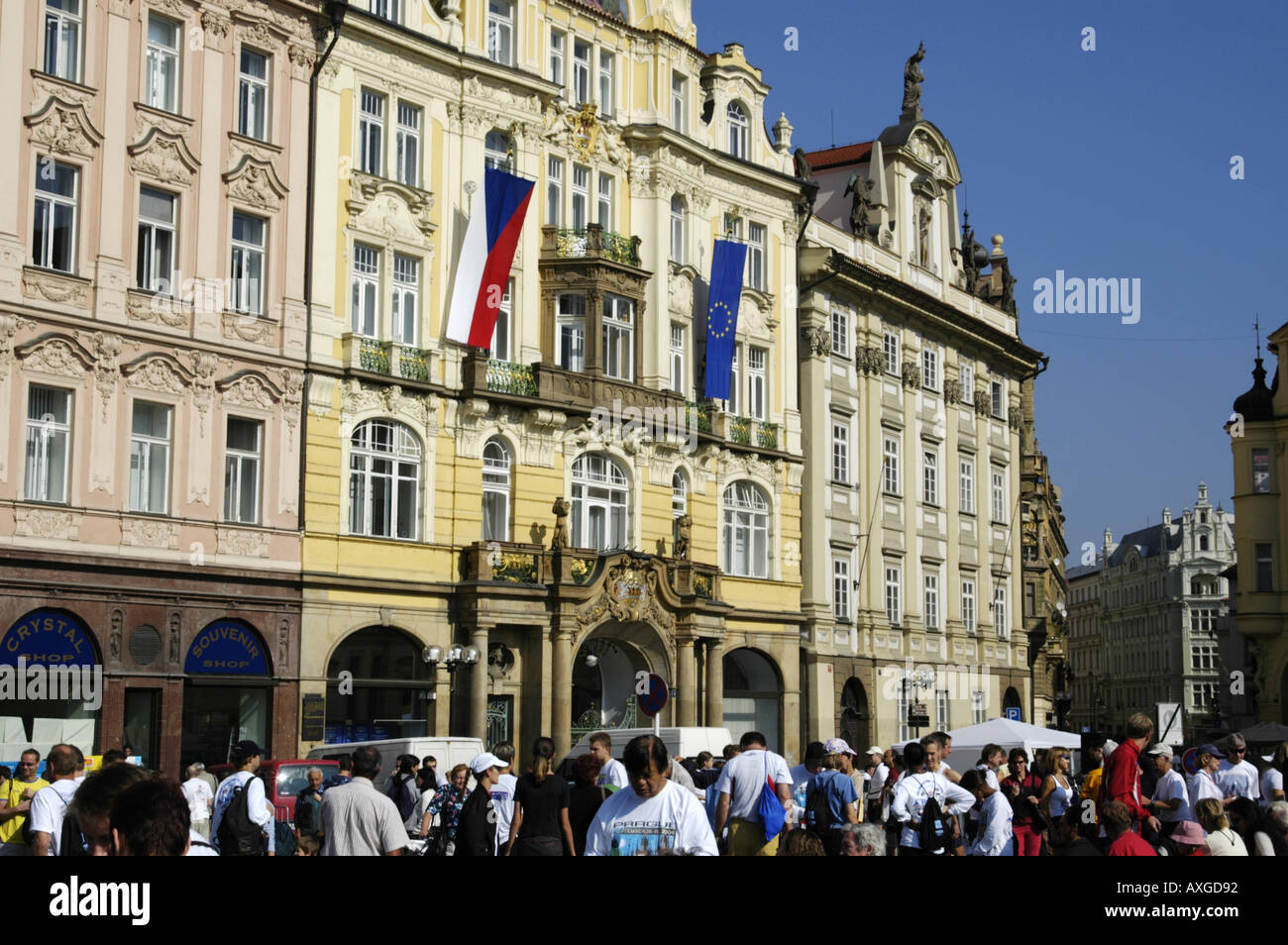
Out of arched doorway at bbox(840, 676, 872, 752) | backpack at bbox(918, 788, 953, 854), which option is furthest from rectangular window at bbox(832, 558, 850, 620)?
backpack at bbox(918, 788, 953, 854)

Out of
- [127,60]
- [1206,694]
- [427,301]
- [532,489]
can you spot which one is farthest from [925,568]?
[1206,694]

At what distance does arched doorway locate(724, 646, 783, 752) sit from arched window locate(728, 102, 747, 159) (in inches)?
532

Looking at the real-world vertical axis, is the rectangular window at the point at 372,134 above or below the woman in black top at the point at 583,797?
above

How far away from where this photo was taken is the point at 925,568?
185ft

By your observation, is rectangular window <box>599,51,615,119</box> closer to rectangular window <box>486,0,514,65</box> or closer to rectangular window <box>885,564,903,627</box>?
rectangular window <box>486,0,514,65</box>

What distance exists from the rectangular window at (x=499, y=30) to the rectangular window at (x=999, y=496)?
2654cm

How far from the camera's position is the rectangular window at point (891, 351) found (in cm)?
5509

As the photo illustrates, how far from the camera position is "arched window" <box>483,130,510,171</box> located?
41531mm

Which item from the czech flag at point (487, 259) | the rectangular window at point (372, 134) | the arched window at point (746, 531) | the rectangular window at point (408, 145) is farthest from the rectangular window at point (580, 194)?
the arched window at point (746, 531)

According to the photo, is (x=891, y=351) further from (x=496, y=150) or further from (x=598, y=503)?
(x=496, y=150)

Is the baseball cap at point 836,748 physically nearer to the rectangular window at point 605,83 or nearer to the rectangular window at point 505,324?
the rectangular window at point 505,324

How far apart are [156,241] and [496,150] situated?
9937 mm
